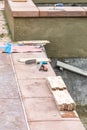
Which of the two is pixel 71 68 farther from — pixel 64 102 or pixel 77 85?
pixel 64 102

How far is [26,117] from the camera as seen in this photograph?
3631mm

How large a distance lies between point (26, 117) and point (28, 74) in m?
1.24

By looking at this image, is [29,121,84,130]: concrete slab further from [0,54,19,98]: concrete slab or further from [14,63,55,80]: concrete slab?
[14,63,55,80]: concrete slab

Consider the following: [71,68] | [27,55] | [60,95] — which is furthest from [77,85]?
[60,95]

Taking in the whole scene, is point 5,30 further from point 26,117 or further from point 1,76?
point 26,117

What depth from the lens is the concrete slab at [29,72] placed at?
15.6ft

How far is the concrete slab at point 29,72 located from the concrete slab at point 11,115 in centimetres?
78

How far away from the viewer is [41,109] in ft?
12.4

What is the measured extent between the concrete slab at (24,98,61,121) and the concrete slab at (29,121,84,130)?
94mm

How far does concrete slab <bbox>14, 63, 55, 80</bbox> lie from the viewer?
474cm

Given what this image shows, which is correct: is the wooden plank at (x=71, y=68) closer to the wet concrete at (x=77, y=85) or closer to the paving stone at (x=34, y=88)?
the wet concrete at (x=77, y=85)

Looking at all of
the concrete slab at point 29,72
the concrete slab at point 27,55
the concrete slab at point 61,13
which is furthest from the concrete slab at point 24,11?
the concrete slab at point 29,72

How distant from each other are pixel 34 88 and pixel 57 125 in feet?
3.24

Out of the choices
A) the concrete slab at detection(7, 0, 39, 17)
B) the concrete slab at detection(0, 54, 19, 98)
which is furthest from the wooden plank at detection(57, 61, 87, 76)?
the concrete slab at detection(0, 54, 19, 98)
